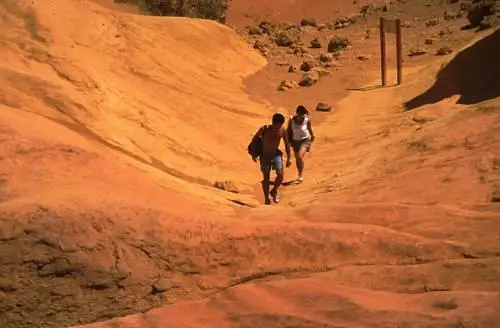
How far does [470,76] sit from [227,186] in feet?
21.1

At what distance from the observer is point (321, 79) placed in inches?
679

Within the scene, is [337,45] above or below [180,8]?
below

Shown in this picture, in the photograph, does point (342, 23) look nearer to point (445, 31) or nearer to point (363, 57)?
point (445, 31)

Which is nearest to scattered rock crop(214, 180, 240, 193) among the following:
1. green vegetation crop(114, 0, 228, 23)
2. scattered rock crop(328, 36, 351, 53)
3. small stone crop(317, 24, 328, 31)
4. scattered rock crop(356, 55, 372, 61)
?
scattered rock crop(356, 55, 372, 61)

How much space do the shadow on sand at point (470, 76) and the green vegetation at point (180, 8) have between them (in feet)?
43.6

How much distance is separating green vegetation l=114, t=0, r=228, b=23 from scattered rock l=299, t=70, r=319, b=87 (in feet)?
31.4

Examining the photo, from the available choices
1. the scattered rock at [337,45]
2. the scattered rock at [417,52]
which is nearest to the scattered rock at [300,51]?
the scattered rock at [337,45]

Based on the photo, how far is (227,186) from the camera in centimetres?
891

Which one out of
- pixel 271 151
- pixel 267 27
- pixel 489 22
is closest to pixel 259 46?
pixel 489 22

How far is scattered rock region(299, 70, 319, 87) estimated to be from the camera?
1638 cm

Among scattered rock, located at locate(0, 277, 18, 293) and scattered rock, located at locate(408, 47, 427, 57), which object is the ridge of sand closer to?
scattered rock, located at locate(0, 277, 18, 293)

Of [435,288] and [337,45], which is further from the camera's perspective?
[337,45]

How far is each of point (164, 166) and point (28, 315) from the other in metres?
5.02

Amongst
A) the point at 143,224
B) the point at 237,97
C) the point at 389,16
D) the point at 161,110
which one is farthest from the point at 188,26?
the point at 389,16
